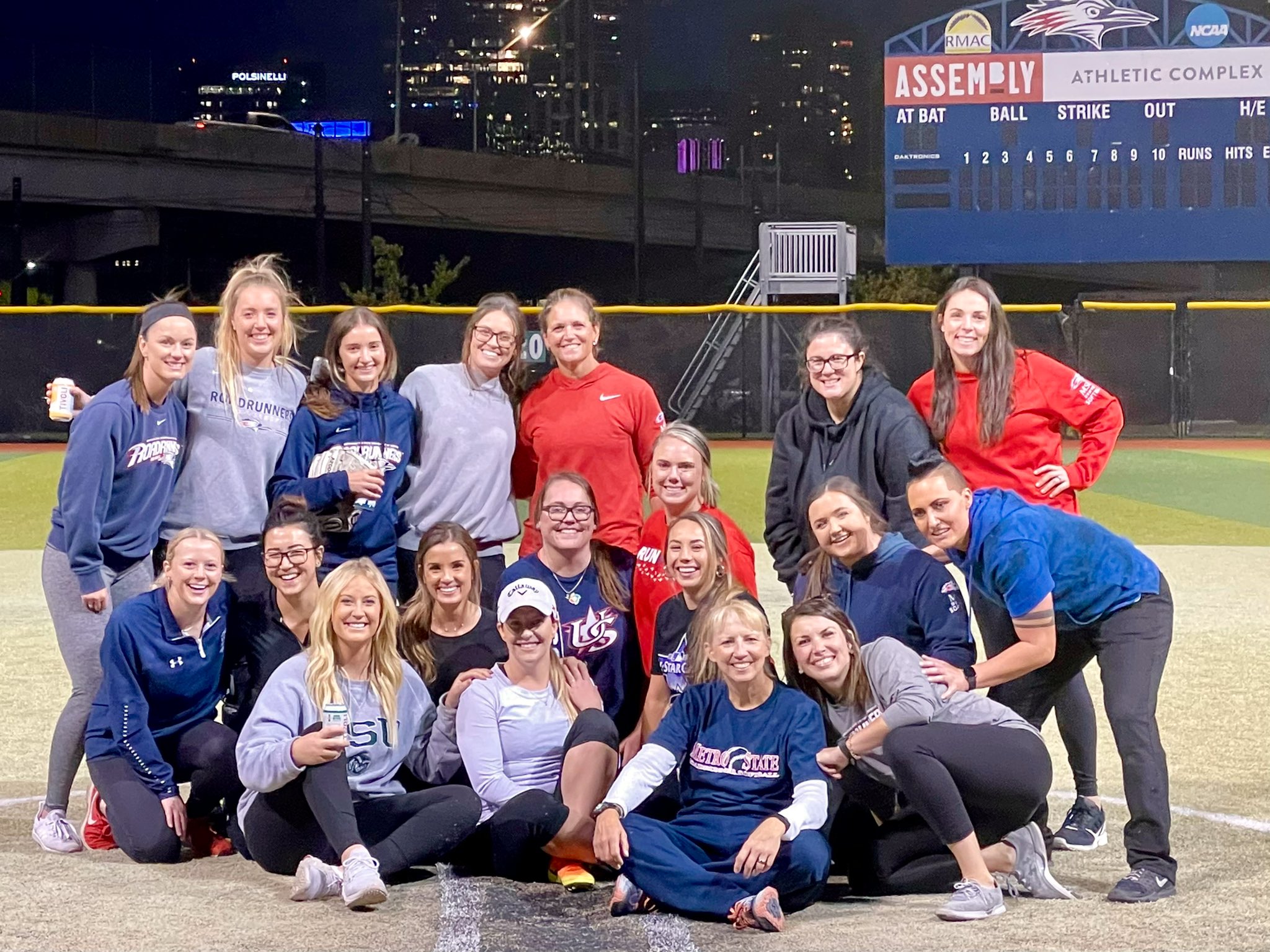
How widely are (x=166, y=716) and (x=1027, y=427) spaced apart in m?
2.85

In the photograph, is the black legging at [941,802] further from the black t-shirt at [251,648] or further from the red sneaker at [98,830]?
the red sneaker at [98,830]

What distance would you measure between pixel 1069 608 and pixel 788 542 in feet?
3.72

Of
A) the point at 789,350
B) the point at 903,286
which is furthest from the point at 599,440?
the point at 903,286

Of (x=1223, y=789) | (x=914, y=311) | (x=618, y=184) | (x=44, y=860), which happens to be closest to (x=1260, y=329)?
(x=914, y=311)

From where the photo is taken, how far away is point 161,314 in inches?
199

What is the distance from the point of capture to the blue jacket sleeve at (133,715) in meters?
4.82

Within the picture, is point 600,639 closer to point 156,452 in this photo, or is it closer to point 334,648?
point 334,648

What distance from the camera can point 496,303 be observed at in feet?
18.0

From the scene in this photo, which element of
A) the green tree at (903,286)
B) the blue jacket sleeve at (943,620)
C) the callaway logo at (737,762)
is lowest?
the callaway logo at (737,762)

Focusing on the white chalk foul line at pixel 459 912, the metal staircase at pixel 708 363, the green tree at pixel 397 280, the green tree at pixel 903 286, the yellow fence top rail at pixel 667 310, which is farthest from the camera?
the green tree at pixel 397 280

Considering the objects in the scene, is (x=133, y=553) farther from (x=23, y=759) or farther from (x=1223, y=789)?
(x=1223, y=789)

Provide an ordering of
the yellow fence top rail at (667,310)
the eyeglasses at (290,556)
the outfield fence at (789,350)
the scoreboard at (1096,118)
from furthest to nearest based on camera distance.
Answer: the scoreboard at (1096,118)
the outfield fence at (789,350)
the yellow fence top rail at (667,310)
the eyeglasses at (290,556)

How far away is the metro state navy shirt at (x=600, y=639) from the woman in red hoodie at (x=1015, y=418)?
1213mm

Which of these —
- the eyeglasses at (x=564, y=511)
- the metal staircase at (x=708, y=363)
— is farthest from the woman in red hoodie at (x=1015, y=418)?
the metal staircase at (x=708, y=363)
